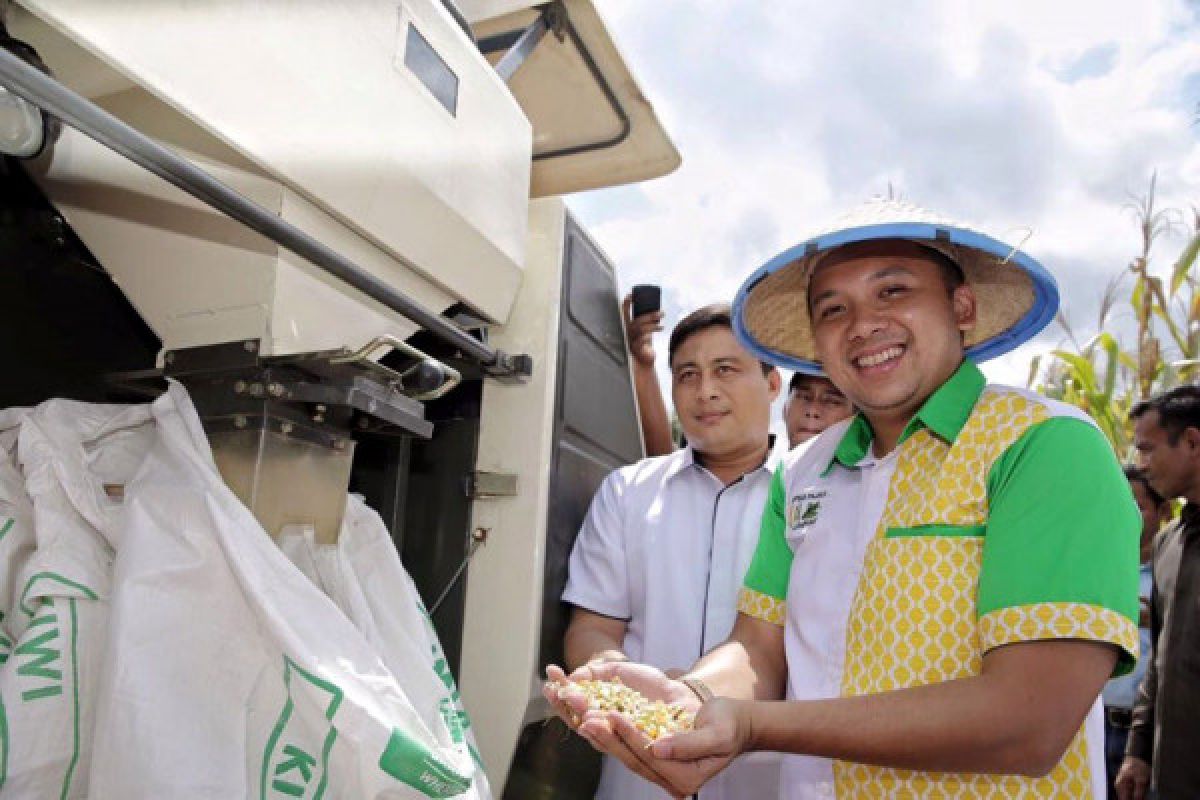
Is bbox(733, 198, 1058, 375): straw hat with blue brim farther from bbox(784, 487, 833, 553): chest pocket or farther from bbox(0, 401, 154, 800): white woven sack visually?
bbox(0, 401, 154, 800): white woven sack

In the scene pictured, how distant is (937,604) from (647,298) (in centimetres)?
157

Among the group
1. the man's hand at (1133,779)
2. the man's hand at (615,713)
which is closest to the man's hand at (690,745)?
the man's hand at (615,713)

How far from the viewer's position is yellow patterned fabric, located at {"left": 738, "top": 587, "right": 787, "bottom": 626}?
156cm

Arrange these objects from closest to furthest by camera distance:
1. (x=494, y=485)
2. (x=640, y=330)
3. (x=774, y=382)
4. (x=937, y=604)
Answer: (x=937, y=604)
(x=494, y=485)
(x=774, y=382)
(x=640, y=330)

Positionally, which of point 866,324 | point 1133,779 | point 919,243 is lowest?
point 1133,779

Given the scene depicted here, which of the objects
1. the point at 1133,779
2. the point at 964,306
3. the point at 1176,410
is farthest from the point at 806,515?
the point at 1176,410

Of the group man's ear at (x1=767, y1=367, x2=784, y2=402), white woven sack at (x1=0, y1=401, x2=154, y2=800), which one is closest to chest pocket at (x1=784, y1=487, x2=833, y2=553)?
man's ear at (x1=767, y1=367, x2=784, y2=402)

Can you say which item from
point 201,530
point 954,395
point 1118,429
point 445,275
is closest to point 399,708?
point 201,530

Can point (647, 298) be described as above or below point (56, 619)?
above

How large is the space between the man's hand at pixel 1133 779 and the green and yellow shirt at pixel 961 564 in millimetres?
2415

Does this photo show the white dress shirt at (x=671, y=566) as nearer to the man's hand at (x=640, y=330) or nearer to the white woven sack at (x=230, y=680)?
the man's hand at (x=640, y=330)

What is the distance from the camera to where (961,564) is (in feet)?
3.96

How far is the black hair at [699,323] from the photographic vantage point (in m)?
2.29

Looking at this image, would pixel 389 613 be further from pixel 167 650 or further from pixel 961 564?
pixel 961 564
